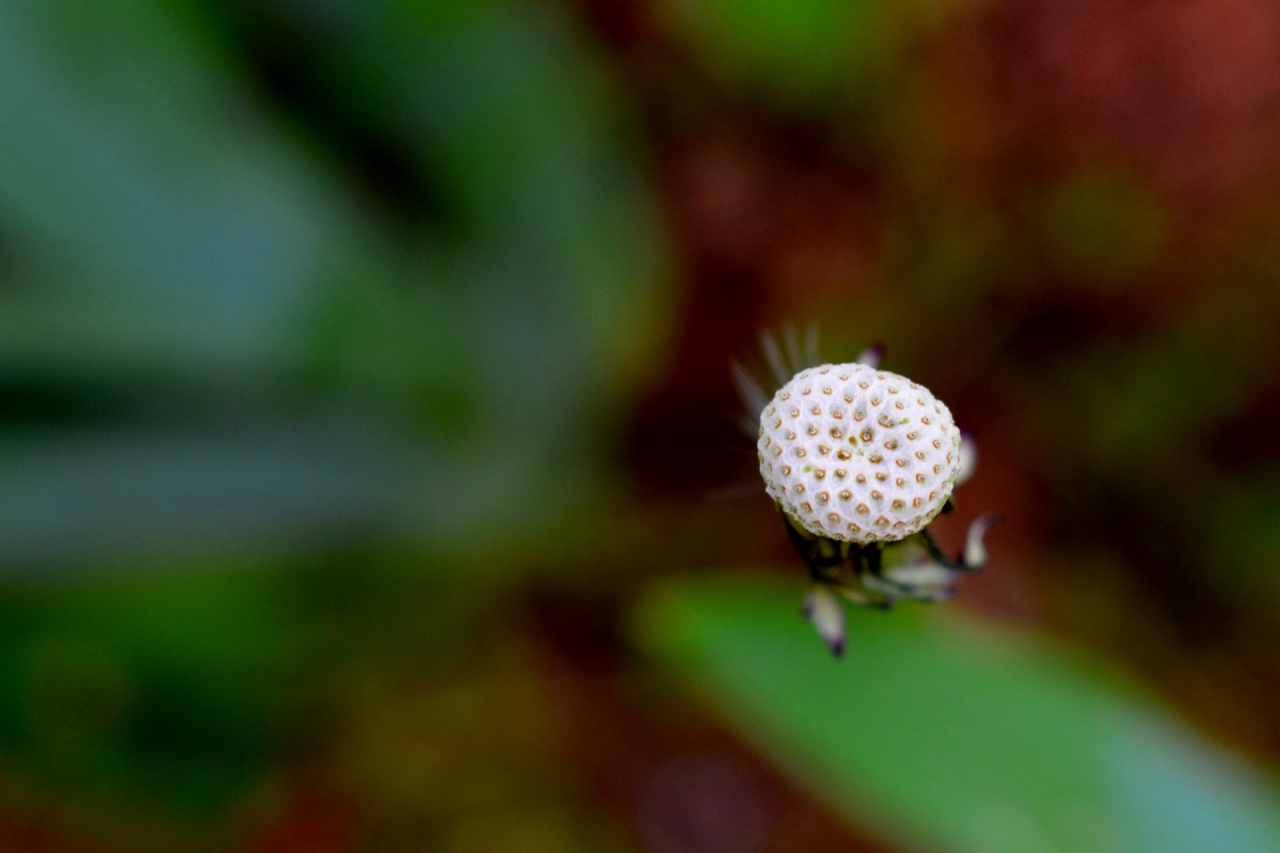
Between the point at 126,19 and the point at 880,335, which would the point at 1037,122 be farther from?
the point at 126,19

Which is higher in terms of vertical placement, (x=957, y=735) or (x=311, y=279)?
(x=311, y=279)

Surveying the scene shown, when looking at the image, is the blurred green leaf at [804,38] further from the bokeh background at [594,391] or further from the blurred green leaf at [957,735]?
the blurred green leaf at [957,735]

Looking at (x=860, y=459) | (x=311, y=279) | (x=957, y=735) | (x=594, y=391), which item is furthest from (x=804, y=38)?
(x=860, y=459)

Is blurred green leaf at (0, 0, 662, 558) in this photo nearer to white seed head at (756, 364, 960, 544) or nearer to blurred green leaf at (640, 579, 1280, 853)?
blurred green leaf at (640, 579, 1280, 853)

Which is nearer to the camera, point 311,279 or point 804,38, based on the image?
point 311,279

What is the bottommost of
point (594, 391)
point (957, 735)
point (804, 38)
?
point (957, 735)

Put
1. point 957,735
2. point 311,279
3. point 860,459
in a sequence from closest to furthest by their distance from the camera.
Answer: point 860,459
point 957,735
point 311,279

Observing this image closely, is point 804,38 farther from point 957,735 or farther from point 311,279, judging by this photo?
point 957,735

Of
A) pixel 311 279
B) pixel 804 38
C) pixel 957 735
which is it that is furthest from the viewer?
pixel 804 38

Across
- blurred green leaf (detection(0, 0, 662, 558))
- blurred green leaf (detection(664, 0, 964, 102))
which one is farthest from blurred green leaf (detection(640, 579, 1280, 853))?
blurred green leaf (detection(664, 0, 964, 102))
